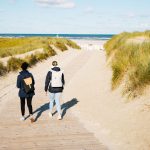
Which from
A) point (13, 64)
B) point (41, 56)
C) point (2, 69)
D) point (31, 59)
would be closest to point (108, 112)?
point (2, 69)

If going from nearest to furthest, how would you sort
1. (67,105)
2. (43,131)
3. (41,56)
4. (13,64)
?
(43,131)
(67,105)
(13,64)
(41,56)

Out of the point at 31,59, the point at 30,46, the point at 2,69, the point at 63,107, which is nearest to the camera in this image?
the point at 63,107

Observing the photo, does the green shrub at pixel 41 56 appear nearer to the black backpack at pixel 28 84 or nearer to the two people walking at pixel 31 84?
the two people walking at pixel 31 84

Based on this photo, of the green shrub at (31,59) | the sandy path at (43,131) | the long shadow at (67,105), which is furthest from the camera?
the green shrub at (31,59)

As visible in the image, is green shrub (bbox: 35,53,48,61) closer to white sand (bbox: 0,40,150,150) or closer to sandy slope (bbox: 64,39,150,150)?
white sand (bbox: 0,40,150,150)

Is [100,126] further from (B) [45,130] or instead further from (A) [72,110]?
(A) [72,110]

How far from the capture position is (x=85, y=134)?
9.09 meters

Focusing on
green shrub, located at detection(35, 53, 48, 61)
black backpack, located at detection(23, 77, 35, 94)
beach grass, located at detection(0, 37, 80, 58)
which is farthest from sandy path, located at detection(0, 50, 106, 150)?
green shrub, located at detection(35, 53, 48, 61)

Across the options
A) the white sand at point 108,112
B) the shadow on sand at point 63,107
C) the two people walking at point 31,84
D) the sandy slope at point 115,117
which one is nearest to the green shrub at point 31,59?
the white sand at point 108,112

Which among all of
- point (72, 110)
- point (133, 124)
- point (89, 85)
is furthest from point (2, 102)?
point (133, 124)

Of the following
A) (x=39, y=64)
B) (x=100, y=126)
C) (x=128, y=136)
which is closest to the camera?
(x=128, y=136)

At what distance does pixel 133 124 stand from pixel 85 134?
49.4 inches

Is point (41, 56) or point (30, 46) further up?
point (30, 46)

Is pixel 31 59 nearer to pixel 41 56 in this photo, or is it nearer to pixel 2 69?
pixel 41 56
